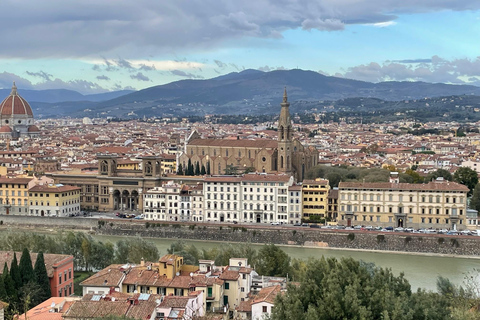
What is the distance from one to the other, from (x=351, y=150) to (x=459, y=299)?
5052 centimetres

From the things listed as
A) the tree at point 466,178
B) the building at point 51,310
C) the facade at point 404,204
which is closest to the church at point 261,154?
the tree at point 466,178

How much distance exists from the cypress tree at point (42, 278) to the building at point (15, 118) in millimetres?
64009

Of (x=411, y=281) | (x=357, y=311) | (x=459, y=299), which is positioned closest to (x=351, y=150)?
(x=411, y=281)

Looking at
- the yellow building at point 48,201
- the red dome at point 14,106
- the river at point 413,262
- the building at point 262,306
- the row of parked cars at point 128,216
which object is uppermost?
the red dome at point 14,106

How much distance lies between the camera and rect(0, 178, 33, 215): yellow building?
3244cm

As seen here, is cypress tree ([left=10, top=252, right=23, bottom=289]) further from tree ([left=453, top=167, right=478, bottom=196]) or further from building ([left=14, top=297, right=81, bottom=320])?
tree ([left=453, top=167, right=478, bottom=196])

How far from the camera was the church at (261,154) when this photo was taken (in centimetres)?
3738

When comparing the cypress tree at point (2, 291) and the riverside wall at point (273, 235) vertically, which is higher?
the cypress tree at point (2, 291)

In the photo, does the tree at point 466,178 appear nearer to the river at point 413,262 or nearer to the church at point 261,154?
the church at point 261,154

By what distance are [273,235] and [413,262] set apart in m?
5.68

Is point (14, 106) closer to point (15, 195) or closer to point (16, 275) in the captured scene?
point (15, 195)

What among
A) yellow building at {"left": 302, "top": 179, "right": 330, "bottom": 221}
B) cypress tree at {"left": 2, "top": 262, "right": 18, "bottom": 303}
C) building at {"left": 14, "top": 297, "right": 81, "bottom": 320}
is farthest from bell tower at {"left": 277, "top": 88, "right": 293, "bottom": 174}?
building at {"left": 14, "top": 297, "right": 81, "bottom": 320}

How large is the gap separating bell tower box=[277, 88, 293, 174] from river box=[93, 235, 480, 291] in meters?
10.2

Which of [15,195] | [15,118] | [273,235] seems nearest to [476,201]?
[273,235]
